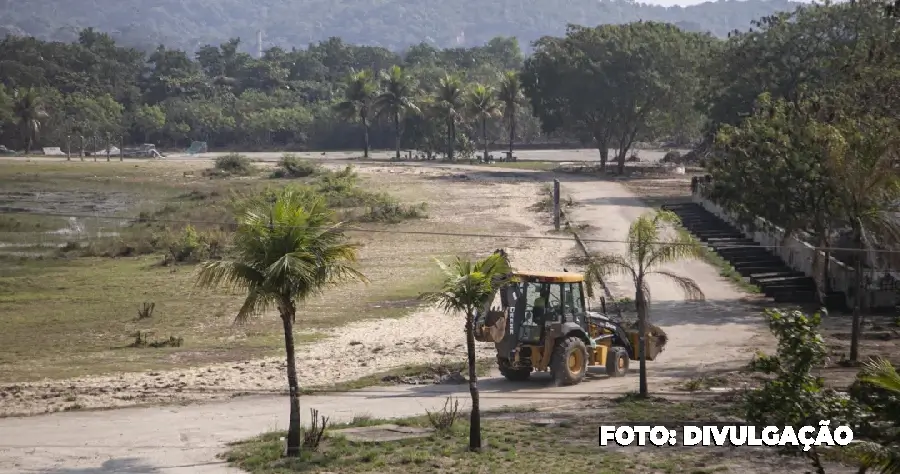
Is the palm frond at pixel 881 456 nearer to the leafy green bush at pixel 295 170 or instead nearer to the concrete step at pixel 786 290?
the concrete step at pixel 786 290

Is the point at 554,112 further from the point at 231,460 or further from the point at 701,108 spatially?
the point at 231,460

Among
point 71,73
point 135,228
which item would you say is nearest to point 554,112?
point 135,228

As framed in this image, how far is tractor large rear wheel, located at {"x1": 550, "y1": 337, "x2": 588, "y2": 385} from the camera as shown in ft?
81.4

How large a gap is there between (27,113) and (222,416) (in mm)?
102726

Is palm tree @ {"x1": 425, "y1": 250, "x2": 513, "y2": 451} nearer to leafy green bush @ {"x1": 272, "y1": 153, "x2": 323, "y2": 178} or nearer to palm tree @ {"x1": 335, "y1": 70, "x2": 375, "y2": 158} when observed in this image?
leafy green bush @ {"x1": 272, "y1": 153, "x2": 323, "y2": 178}

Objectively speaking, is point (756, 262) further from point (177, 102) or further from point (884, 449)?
point (177, 102)

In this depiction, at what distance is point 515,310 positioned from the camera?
24.9 meters

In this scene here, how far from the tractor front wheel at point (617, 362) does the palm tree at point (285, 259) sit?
354 inches

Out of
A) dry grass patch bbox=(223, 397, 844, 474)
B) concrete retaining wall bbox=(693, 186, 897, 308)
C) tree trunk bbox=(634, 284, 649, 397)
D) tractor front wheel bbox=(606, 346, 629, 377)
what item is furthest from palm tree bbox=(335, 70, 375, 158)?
dry grass patch bbox=(223, 397, 844, 474)

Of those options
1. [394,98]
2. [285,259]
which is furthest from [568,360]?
[394,98]

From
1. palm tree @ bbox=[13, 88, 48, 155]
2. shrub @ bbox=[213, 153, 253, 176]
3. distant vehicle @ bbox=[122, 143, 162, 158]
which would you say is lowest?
shrub @ bbox=[213, 153, 253, 176]

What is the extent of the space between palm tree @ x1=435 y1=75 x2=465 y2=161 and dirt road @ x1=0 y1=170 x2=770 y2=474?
7418 centimetres

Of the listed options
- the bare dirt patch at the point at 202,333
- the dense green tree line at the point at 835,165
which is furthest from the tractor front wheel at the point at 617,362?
the dense green tree line at the point at 835,165

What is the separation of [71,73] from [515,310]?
136 meters
